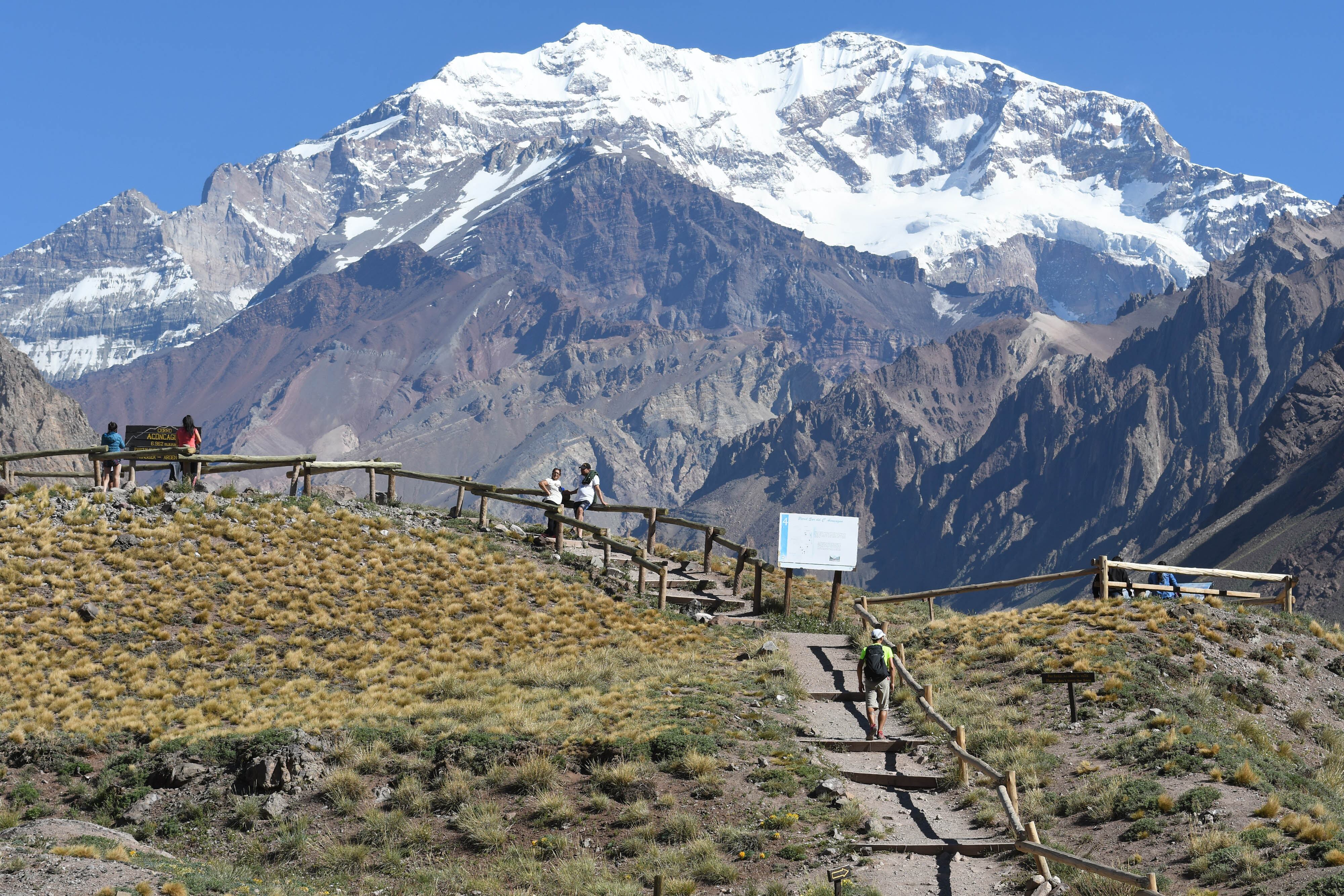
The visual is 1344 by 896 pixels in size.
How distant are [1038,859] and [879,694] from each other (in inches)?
274

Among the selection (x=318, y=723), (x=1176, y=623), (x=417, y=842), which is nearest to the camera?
(x=417, y=842)

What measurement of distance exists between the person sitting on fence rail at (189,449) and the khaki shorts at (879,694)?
20.9m

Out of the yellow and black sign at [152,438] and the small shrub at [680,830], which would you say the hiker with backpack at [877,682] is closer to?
the small shrub at [680,830]

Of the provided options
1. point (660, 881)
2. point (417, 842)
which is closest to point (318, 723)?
point (417, 842)

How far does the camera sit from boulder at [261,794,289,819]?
21500 millimetres

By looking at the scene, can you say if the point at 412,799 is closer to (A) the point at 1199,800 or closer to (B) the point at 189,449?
(A) the point at 1199,800

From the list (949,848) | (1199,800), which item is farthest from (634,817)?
(1199,800)

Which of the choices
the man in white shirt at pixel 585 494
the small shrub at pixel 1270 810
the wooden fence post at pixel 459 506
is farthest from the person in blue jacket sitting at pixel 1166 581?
the wooden fence post at pixel 459 506

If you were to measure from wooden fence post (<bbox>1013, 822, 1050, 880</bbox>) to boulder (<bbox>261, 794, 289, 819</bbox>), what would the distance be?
12.1m

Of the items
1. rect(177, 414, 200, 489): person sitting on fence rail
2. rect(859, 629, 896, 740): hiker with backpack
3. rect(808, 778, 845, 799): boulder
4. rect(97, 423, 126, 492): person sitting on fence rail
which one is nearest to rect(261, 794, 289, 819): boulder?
rect(808, 778, 845, 799): boulder

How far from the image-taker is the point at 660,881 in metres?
17.0

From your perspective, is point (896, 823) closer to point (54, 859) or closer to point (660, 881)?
point (660, 881)

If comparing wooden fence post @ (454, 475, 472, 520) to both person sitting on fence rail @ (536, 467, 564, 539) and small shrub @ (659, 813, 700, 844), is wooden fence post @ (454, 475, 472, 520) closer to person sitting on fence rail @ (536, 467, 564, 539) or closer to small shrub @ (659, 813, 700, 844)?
person sitting on fence rail @ (536, 467, 564, 539)

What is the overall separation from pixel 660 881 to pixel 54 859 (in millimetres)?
7915
